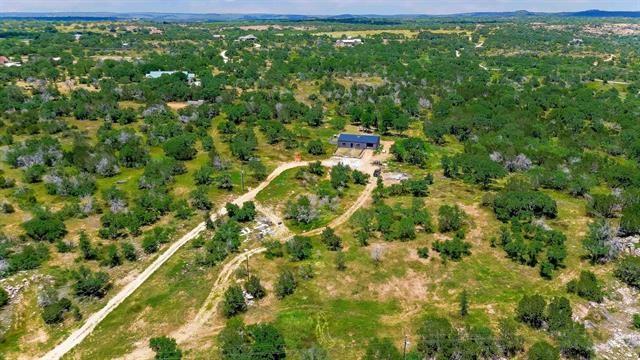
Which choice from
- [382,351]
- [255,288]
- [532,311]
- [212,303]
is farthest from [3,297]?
[532,311]

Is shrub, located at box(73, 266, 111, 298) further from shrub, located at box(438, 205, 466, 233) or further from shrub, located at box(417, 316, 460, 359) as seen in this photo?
shrub, located at box(438, 205, 466, 233)

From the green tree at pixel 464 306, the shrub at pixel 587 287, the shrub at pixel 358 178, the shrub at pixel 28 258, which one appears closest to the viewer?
the green tree at pixel 464 306

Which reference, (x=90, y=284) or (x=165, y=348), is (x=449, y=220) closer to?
(x=165, y=348)

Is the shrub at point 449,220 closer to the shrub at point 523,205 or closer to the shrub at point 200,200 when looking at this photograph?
the shrub at point 523,205

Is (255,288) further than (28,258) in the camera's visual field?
No

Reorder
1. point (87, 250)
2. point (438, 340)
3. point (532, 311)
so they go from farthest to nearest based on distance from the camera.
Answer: point (87, 250) → point (532, 311) → point (438, 340)

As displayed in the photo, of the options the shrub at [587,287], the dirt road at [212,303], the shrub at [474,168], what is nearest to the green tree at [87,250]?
the dirt road at [212,303]

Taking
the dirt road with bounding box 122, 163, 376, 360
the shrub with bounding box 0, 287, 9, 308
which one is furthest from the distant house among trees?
the shrub with bounding box 0, 287, 9, 308

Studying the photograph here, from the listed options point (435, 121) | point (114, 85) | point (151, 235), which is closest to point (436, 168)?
point (435, 121)

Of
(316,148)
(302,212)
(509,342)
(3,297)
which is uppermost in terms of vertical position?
(316,148)
